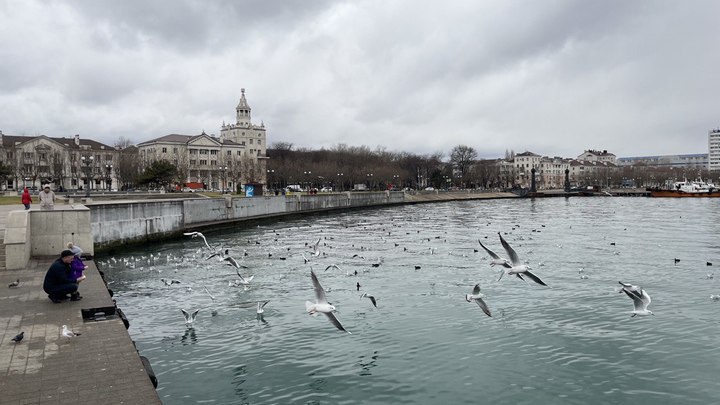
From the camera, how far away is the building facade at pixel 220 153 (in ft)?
387

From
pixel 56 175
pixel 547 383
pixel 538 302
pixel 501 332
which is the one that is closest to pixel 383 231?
pixel 538 302

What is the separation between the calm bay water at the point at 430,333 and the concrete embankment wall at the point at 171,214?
16.8 ft

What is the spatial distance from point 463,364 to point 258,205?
43389mm

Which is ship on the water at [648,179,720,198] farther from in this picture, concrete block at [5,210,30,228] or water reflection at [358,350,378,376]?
concrete block at [5,210,30,228]

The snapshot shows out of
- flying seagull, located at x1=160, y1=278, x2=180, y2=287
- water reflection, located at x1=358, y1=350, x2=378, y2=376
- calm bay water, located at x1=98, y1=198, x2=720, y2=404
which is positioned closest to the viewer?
calm bay water, located at x1=98, y1=198, x2=720, y2=404

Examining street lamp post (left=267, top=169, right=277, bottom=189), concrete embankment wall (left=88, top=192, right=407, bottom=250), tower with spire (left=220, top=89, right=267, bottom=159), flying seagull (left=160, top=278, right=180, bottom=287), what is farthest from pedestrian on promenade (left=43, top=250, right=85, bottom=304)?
tower with spire (left=220, top=89, right=267, bottom=159)

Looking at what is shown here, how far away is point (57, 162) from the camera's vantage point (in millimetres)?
92812

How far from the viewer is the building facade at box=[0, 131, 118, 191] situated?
3563 inches

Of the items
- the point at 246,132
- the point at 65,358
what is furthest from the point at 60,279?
the point at 246,132

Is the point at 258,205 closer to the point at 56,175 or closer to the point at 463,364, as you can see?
the point at 463,364

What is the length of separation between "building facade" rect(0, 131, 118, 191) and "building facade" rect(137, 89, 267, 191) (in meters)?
9.55

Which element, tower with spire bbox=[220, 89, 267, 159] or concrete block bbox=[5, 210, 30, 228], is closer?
concrete block bbox=[5, 210, 30, 228]

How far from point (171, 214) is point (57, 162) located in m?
67.0

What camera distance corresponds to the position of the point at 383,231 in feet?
134
